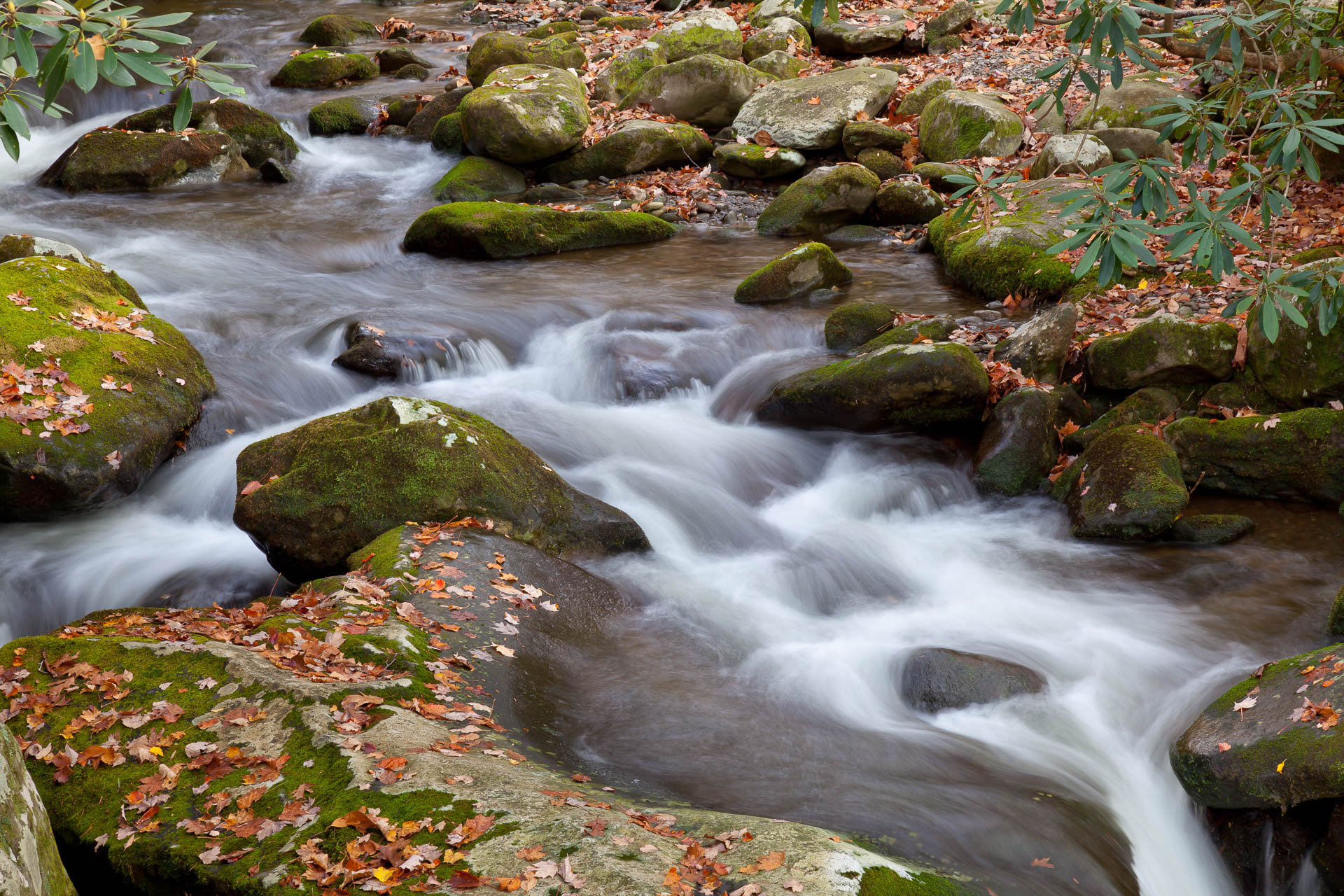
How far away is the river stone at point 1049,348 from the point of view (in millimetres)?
8391

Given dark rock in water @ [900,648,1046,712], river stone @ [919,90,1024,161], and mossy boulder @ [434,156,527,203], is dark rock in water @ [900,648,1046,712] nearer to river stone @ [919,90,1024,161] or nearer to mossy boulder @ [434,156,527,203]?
river stone @ [919,90,1024,161]

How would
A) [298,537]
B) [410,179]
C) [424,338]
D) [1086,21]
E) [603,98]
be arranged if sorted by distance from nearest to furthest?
[1086,21] < [298,537] < [424,338] < [410,179] < [603,98]

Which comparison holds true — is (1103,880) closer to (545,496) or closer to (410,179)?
(545,496)

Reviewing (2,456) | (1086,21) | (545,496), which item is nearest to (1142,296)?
(1086,21)

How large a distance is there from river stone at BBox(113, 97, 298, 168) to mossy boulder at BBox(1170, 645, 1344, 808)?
15.1 m

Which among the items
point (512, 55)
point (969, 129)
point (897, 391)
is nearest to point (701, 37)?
point (512, 55)

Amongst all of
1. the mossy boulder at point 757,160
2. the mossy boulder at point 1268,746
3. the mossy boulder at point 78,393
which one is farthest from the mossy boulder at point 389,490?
the mossy boulder at point 757,160

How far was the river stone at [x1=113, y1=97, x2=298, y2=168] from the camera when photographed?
15.1m

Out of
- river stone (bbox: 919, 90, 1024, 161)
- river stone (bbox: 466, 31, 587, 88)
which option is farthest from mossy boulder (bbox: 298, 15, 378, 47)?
river stone (bbox: 919, 90, 1024, 161)

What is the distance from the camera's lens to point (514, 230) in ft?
40.8

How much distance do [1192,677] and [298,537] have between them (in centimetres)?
554

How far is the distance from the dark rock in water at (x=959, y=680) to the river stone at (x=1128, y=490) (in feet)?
5.81

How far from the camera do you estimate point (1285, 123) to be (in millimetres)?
4871

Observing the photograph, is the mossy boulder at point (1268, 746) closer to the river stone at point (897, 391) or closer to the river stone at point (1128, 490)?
the river stone at point (1128, 490)
